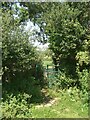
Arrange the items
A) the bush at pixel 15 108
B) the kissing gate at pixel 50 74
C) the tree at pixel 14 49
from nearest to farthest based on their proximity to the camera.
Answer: the bush at pixel 15 108, the tree at pixel 14 49, the kissing gate at pixel 50 74

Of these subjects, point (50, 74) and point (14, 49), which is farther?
point (50, 74)

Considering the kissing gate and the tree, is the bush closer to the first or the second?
the tree

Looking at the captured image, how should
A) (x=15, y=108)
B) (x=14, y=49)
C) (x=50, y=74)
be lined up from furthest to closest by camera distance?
(x=50, y=74) < (x=14, y=49) < (x=15, y=108)

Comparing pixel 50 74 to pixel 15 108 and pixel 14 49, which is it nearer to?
pixel 14 49

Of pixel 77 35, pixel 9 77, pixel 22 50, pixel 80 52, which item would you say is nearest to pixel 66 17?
pixel 77 35

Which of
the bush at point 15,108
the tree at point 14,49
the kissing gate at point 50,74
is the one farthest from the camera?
the kissing gate at point 50,74

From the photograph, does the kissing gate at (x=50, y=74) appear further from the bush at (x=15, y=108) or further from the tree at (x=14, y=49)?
the bush at (x=15, y=108)

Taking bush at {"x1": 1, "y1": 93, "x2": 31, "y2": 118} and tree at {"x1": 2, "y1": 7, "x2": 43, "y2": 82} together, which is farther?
tree at {"x1": 2, "y1": 7, "x2": 43, "y2": 82}

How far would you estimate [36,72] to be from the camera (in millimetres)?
11984

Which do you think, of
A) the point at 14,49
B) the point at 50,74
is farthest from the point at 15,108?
the point at 50,74

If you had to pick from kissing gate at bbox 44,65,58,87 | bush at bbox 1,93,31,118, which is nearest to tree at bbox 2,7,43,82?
bush at bbox 1,93,31,118

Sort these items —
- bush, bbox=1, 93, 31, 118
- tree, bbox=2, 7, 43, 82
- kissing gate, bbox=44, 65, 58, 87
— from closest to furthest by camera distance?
bush, bbox=1, 93, 31, 118
tree, bbox=2, 7, 43, 82
kissing gate, bbox=44, 65, 58, 87

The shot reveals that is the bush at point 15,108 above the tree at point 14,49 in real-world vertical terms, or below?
below

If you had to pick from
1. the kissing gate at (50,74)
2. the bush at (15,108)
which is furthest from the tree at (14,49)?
the kissing gate at (50,74)
